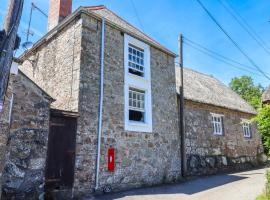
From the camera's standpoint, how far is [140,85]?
1161 cm

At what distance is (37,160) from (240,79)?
124 ft

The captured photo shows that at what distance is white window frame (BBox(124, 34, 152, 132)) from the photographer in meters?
10.8

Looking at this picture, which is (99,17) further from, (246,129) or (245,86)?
(245,86)

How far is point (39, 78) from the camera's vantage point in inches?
473

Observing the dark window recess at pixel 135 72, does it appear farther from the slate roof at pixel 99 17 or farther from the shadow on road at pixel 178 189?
the shadow on road at pixel 178 189

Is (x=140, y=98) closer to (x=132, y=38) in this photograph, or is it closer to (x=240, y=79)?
(x=132, y=38)

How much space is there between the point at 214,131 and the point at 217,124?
2.51ft

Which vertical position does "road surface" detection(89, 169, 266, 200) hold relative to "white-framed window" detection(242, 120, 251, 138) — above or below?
below

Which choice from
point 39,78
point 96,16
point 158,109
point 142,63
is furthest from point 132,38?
point 39,78

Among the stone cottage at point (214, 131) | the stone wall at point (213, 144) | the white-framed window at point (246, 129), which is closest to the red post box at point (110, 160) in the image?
the stone cottage at point (214, 131)

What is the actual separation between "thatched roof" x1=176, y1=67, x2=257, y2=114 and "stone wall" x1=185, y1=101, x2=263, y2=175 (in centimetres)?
37

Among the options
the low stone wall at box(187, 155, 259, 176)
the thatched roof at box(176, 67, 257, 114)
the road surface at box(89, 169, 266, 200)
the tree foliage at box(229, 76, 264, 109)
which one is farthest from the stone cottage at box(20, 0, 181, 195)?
the tree foliage at box(229, 76, 264, 109)

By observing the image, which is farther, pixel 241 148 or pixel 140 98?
pixel 241 148

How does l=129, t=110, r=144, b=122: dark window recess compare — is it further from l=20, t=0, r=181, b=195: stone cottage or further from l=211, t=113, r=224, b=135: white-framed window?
l=211, t=113, r=224, b=135: white-framed window
